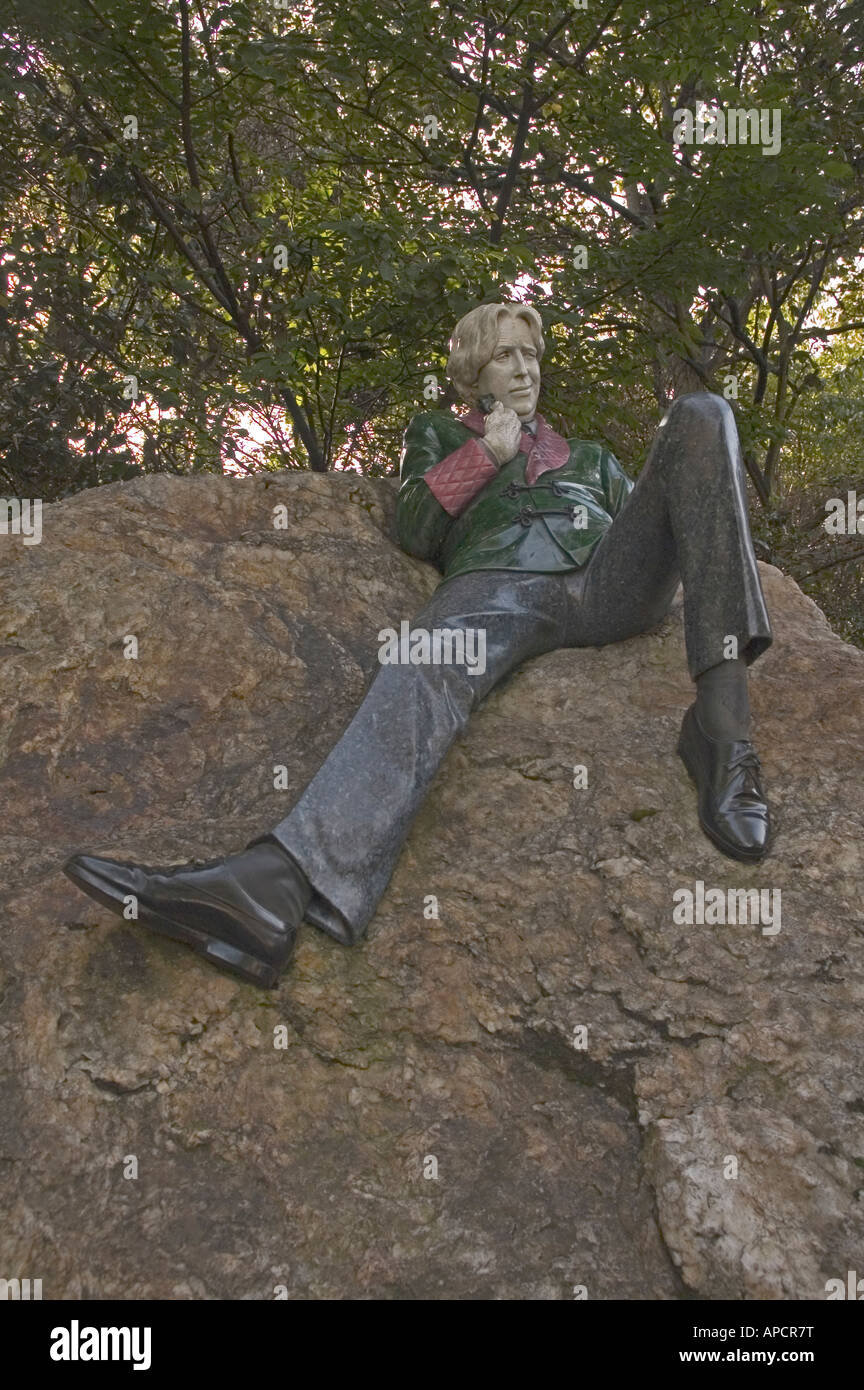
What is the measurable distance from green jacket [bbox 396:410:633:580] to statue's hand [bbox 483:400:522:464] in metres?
0.04

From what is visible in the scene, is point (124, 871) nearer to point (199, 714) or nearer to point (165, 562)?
point (199, 714)

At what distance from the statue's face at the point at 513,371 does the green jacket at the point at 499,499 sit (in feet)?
0.36

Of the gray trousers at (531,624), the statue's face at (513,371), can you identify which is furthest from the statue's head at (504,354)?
the gray trousers at (531,624)

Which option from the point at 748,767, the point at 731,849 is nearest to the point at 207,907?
the point at 731,849

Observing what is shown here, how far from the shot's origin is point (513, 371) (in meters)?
4.40

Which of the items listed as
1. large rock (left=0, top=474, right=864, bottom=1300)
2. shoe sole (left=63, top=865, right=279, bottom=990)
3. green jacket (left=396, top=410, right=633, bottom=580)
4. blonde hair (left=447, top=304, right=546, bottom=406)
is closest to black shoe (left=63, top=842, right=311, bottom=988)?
shoe sole (left=63, top=865, right=279, bottom=990)

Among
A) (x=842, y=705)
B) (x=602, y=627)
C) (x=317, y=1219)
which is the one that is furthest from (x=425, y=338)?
(x=317, y=1219)

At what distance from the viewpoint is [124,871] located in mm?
2727

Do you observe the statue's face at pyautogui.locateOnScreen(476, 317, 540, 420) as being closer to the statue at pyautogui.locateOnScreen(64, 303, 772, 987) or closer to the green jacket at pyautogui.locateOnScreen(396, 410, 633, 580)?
the statue at pyautogui.locateOnScreen(64, 303, 772, 987)

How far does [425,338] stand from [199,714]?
3.26 metres

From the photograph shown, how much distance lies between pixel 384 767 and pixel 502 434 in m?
1.51

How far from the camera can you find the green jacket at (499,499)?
3.89 meters

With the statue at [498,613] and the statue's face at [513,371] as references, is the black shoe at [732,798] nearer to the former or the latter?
the statue at [498,613]

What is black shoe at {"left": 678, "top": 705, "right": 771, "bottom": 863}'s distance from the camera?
3127 millimetres
